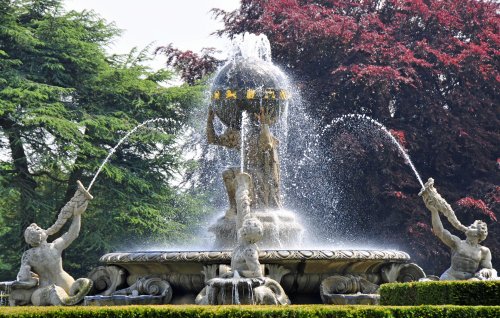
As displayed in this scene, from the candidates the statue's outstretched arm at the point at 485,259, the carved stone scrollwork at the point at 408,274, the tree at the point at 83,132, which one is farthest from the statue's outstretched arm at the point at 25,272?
the tree at the point at 83,132

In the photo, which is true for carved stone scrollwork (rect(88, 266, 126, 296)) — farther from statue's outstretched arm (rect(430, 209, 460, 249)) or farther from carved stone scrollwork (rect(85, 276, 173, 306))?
statue's outstretched arm (rect(430, 209, 460, 249))

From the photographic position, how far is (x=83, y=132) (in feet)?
89.3

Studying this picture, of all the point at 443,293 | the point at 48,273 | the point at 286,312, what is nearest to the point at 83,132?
the point at 48,273

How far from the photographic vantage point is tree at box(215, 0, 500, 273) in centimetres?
2591

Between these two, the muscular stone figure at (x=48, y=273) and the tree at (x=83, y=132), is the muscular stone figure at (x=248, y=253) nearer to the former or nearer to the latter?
the muscular stone figure at (x=48, y=273)

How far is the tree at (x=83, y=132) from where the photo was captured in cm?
2586

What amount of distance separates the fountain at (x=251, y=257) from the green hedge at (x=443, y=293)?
3.56ft

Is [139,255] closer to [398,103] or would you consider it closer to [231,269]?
[231,269]

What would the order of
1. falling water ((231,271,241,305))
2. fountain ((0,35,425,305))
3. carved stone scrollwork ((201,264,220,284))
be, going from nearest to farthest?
falling water ((231,271,241,305)), fountain ((0,35,425,305)), carved stone scrollwork ((201,264,220,284))

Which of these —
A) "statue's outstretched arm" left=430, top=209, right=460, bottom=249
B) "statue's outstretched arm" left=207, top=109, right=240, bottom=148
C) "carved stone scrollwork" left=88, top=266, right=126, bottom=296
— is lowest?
"carved stone scrollwork" left=88, top=266, right=126, bottom=296

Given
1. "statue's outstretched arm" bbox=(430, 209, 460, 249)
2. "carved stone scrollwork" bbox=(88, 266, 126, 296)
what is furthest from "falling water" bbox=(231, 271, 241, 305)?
"statue's outstretched arm" bbox=(430, 209, 460, 249)

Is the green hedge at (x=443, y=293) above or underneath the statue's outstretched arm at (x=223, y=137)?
underneath

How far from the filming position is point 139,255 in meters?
13.5

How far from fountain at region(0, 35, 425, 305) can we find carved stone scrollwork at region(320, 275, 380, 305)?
0.01 meters
